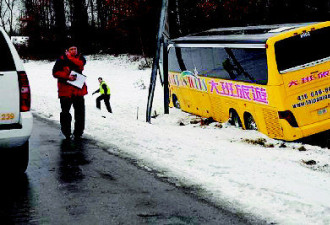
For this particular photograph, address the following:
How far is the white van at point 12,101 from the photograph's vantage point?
6387mm

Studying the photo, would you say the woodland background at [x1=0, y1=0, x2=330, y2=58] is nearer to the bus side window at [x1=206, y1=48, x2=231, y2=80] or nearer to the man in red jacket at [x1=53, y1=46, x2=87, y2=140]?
the bus side window at [x1=206, y1=48, x2=231, y2=80]

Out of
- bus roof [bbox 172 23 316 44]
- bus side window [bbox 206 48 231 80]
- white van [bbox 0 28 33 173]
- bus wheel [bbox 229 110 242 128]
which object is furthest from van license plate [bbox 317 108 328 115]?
white van [bbox 0 28 33 173]

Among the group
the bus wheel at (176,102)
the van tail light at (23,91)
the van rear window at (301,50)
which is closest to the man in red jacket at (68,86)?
the van tail light at (23,91)

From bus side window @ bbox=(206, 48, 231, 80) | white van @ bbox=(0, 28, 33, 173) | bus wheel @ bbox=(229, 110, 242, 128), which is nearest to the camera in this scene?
white van @ bbox=(0, 28, 33, 173)

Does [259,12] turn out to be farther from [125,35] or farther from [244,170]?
[244,170]

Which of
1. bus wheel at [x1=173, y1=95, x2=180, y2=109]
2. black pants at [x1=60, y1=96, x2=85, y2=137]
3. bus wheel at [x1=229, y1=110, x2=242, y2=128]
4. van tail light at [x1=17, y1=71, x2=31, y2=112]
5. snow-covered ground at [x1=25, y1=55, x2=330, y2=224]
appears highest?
van tail light at [x1=17, y1=71, x2=31, y2=112]

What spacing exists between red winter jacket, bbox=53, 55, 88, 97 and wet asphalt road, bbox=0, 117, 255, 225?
1.85 meters

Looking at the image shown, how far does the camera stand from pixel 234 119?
14.6m

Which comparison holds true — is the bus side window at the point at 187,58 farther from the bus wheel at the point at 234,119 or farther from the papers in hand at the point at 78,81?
the papers in hand at the point at 78,81

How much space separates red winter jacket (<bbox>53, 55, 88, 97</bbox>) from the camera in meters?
10.2

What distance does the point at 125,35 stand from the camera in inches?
1636

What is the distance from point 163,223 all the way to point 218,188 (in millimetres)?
1543

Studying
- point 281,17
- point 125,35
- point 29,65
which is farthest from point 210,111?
point 29,65

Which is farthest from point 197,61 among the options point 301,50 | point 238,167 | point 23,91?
A: point 23,91
